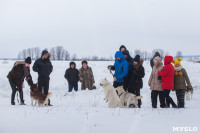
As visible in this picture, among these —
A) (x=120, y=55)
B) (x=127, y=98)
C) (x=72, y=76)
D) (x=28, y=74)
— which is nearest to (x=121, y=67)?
(x=120, y=55)

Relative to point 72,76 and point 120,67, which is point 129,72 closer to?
point 120,67

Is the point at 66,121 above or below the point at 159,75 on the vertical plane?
below

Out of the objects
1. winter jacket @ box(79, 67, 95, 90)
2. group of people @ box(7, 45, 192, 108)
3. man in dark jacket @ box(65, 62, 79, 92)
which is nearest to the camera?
group of people @ box(7, 45, 192, 108)

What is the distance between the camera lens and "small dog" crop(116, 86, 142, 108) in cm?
675

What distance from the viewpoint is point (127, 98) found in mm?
6828

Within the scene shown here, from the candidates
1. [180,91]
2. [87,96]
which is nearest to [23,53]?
[87,96]

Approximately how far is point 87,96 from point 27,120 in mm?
6433

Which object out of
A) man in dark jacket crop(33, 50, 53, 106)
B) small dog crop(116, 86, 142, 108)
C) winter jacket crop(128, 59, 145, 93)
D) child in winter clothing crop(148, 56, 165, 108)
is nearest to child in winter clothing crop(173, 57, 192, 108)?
child in winter clothing crop(148, 56, 165, 108)

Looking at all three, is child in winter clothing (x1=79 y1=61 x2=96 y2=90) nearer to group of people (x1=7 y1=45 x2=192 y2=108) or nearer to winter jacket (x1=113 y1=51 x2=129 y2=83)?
group of people (x1=7 y1=45 x2=192 y2=108)

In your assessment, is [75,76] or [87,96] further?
[75,76]

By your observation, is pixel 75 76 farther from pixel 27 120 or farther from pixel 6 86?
pixel 27 120

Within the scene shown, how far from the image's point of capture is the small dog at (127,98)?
675cm

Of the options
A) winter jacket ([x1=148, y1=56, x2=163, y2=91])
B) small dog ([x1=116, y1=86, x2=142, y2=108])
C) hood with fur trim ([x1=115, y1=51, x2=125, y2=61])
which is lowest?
small dog ([x1=116, y1=86, x2=142, y2=108])

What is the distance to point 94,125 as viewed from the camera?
4.36 metres
